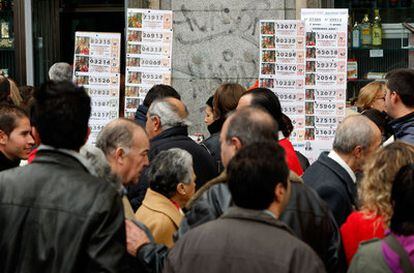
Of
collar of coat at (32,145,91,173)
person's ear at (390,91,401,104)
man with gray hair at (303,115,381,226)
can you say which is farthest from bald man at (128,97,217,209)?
collar of coat at (32,145,91,173)

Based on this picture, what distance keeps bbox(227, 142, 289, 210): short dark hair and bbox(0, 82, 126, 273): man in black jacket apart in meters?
0.56

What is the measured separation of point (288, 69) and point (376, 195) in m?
5.20

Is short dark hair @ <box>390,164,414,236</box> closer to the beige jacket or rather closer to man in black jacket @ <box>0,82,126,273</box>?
man in black jacket @ <box>0,82,126,273</box>

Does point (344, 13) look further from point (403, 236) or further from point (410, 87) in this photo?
point (403, 236)

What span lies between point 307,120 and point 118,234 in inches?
244

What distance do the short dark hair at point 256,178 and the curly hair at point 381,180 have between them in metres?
1.05

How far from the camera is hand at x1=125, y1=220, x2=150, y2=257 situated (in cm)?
547

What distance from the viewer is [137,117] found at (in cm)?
965

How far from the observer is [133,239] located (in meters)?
5.48

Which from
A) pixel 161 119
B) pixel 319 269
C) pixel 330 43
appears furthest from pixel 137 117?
pixel 319 269

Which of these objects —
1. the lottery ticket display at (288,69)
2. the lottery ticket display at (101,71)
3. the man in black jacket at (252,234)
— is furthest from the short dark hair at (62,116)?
the lottery ticket display at (101,71)

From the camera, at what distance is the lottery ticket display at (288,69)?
1054 cm

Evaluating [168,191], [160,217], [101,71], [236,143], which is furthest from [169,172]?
[101,71]

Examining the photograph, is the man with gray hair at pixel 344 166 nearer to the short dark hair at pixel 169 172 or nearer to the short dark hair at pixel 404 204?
the short dark hair at pixel 169 172
